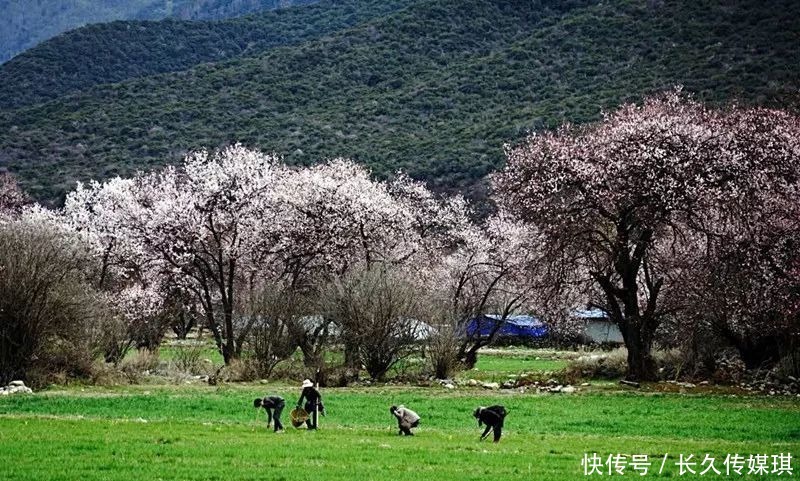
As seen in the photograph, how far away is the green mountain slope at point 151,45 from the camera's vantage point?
11794 cm

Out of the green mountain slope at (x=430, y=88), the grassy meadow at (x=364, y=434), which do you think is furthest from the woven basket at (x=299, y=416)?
the green mountain slope at (x=430, y=88)

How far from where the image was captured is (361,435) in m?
20.2

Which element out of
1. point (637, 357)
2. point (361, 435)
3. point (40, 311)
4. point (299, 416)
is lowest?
point (361, 435)

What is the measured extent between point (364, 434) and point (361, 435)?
8.9 inches

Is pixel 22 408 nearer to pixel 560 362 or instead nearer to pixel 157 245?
pixel 157 245

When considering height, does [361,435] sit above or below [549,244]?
below

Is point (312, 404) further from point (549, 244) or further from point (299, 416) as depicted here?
point (549, 244)

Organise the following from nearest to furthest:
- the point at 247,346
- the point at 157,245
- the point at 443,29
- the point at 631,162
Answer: the point at 631,162 → the point at 247,346 → the point at 157,245 → the point at 443,29

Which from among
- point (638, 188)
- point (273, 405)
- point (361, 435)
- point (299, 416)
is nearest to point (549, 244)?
point (638, 188)

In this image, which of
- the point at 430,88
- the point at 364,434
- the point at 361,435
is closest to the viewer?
the point at 361,435

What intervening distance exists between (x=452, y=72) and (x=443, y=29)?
1099 centimetres

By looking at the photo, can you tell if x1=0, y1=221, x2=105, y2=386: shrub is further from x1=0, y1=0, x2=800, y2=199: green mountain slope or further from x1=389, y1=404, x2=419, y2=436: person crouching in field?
x1=0, y1=0, x2=800, y2=199: green mountain slope

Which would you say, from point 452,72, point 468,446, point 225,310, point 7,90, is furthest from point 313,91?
point 468,446

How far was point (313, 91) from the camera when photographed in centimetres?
10056
